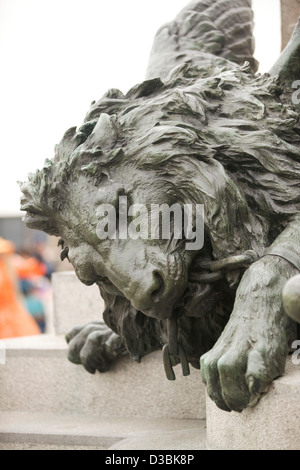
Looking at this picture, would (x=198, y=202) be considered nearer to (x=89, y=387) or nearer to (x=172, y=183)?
(x=172, y=183)

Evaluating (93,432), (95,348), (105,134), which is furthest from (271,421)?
(95,348)

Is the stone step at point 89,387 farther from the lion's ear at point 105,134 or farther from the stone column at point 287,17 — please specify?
the stone column at point 287,17

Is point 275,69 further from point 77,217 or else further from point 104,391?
point 104,391

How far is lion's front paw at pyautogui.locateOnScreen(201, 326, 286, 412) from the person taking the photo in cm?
206

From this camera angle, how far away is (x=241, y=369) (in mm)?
2072

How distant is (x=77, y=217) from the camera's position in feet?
8.05

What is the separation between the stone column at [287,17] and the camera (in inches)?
155

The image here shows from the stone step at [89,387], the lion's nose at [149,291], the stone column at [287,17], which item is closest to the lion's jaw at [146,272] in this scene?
the lion's nose at [149,291]

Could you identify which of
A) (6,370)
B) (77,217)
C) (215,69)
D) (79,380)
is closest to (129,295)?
(77,217)

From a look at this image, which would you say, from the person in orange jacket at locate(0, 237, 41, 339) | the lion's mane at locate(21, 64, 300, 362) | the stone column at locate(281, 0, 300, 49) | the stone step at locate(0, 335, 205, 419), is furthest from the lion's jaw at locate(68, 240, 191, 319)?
the person in orange jacket at locate(0, 237, 41, 339)

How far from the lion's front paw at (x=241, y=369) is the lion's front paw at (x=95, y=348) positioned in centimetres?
113

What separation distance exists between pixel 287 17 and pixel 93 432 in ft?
6.87

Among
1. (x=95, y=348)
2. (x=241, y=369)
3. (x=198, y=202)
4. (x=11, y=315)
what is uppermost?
(x=198, y=202)
